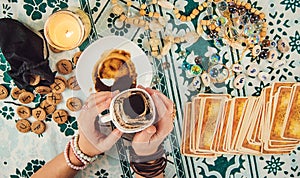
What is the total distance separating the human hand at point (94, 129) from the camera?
49.7 inches

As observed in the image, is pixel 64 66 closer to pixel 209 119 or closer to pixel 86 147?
pixel 86 147

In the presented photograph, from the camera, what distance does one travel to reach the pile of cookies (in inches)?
52.4

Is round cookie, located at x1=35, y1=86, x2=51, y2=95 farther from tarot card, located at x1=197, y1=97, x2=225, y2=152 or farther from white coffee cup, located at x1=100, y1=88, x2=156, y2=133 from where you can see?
tarot card, located at x1=197, y1=97, x2=225, y2=152

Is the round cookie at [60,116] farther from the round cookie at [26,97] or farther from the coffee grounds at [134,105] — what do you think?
the coffee grounds at [134,105]

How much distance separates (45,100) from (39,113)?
0.12ft

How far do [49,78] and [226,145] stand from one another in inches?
18.4

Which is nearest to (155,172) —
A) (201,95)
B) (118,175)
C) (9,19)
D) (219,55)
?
(118,175)

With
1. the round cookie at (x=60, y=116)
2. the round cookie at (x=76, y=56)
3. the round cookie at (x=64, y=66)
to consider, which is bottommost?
the round cookie at (x=60, y=116)

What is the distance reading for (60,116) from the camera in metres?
1.34

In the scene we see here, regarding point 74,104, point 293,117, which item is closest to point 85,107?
point 74,104

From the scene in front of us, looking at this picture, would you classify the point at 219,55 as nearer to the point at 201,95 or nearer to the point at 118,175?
the point at 201,95

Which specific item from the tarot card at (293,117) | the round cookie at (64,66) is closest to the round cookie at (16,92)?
the round cookie at (64,66)

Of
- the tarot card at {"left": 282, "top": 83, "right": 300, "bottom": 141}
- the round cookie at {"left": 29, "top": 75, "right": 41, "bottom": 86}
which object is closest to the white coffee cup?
the round cookie at {"left": 29, "top": 75, "right": 41, "bottom": 86}

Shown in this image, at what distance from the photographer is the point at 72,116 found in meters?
1.35
